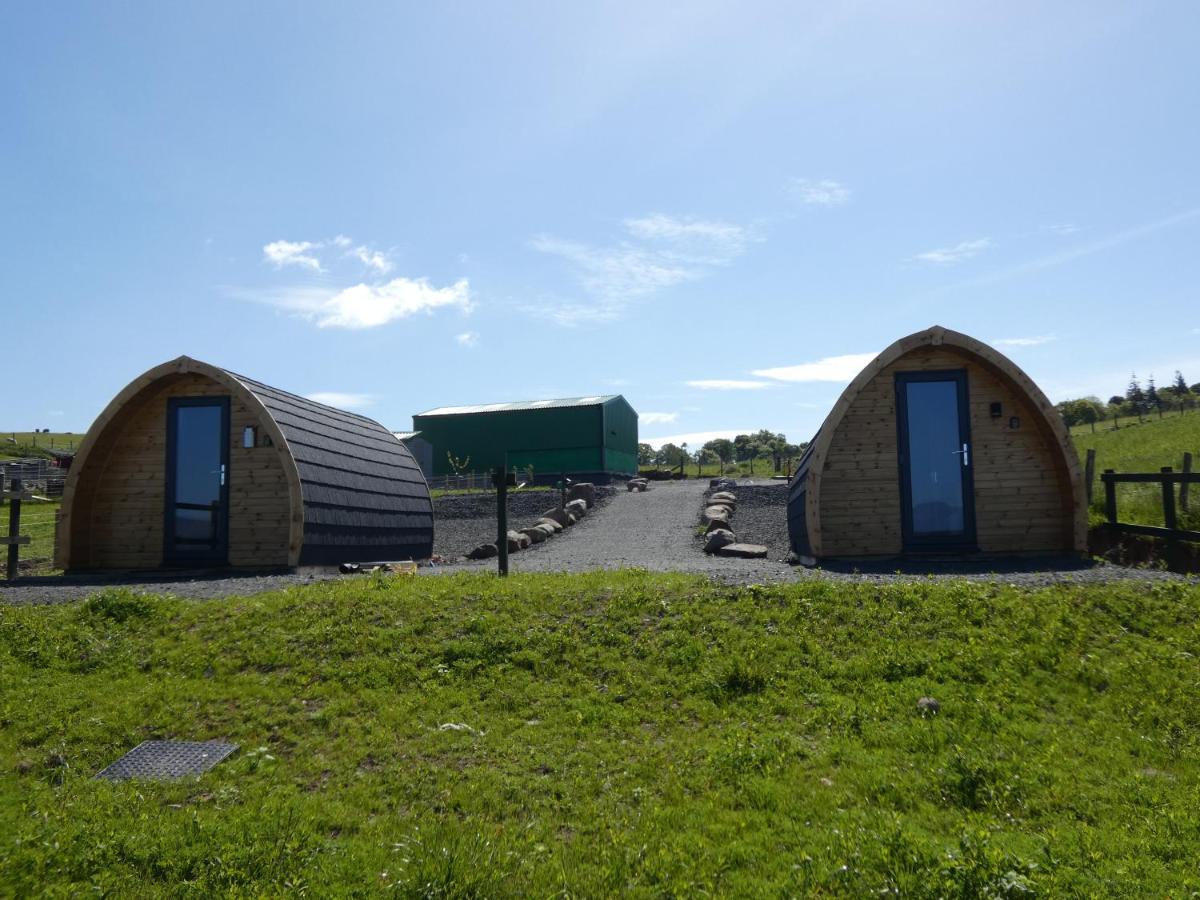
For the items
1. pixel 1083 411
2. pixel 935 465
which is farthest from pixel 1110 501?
pixel 1083 411

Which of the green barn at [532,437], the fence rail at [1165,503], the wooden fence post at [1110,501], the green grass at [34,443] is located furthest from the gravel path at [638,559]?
the green grass at [34,443]

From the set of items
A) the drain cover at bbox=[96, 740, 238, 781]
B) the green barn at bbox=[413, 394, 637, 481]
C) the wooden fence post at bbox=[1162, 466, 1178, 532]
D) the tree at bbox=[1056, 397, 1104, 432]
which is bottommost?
the drain cover at bbox=[96, 740, 238, 781]

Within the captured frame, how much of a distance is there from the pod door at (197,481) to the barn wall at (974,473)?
12.2 meters

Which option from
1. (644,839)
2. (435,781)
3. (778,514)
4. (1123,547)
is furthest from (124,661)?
(778,514)

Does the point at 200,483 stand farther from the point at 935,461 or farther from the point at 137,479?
the point at 935,461

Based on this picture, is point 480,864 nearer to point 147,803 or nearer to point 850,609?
point 147,803

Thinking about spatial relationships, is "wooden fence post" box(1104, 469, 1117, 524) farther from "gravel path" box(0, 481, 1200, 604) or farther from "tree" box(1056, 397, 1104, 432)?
"tree" box(1056, 397, 1104, 432)

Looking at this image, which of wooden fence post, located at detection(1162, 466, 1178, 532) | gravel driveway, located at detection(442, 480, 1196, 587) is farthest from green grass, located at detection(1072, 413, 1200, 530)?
gravel driveway, located at detection(442, 480, 1196, 587)

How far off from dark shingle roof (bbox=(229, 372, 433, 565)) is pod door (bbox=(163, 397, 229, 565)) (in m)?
1.20

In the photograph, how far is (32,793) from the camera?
5594 mm

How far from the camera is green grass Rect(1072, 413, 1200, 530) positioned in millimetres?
15281

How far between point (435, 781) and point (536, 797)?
0.84 m

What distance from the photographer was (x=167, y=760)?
6141 millimetres

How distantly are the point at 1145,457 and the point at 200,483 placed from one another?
126 feet
